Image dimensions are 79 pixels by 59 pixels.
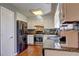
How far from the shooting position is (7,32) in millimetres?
3160

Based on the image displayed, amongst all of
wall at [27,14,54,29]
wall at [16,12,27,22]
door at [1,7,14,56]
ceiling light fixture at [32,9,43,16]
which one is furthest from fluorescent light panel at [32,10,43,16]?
door at [1,7,14,56]

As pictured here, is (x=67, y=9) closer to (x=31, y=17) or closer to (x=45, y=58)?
(x=45, y=58)

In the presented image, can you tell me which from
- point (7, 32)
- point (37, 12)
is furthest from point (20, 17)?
point (7, 32)

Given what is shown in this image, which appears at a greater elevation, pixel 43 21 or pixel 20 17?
pixel 20 17

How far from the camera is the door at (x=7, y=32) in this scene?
2922 mm

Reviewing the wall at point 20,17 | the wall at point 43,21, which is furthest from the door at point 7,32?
the wall at point 43,21

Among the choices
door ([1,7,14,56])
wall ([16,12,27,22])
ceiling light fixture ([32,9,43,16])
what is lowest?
door ([1,7,14,56])

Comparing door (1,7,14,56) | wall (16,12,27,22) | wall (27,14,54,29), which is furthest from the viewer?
wall (27,14,54,29)

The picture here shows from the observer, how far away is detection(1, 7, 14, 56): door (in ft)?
9.59

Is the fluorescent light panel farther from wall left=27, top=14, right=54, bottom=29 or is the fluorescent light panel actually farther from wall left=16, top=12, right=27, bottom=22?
wall left=16, top=12, right=27, bottom=22

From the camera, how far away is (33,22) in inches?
163

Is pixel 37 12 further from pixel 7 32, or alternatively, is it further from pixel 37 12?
pixel 7 32

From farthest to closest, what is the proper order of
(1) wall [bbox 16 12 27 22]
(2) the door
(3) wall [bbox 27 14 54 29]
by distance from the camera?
(3) wall [bbox 27 14 54 29] < (1) wall [bbox 16 12 27 22] < (2) the door

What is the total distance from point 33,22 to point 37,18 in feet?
0.63
